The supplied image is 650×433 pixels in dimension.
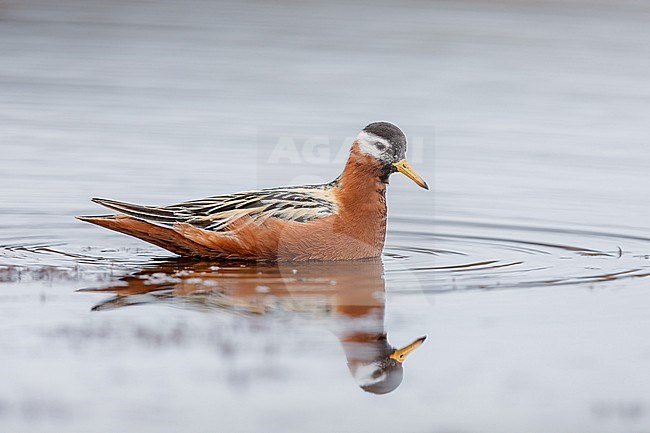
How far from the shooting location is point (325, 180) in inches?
520

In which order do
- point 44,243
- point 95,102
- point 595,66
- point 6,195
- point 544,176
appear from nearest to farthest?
1. point 44,243
2. point 6,195
3. point 544,176
4. point 95,102
5. point 595,66

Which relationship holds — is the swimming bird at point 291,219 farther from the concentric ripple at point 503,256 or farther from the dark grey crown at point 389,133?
the concentric ripple at point 503,256

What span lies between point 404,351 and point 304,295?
4.93ft

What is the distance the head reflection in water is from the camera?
724cm

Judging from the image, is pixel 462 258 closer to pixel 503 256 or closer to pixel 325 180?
pixel 503 256

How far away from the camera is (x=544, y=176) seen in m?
13.8

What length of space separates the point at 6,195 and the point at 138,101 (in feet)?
17.8

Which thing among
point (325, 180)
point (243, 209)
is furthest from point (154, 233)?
point (325, 180)

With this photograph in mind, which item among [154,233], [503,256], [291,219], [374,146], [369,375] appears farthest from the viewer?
[374,146]

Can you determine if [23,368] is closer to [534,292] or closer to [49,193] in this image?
[534,292]

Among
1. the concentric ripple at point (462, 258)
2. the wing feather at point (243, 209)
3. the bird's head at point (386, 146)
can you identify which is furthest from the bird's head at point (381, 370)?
the bird's head at point (386, 146)

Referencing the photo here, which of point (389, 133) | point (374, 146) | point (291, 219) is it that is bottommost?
point (291, 219)

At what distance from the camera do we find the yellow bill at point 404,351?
23.8 ft

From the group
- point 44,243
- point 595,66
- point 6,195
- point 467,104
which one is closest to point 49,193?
point 6,195
